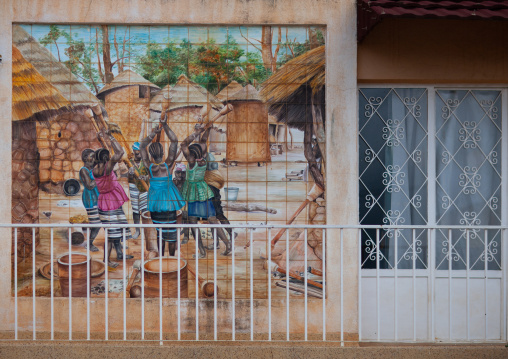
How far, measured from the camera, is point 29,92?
22.4 feet

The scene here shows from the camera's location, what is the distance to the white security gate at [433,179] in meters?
7.00

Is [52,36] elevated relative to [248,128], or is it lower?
elevated

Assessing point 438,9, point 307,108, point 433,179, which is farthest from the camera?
point 433,179

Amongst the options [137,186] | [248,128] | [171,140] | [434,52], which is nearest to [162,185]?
[137,186]

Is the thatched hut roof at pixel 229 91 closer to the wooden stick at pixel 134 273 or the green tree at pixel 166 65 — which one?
the green tree at pixel 166 65

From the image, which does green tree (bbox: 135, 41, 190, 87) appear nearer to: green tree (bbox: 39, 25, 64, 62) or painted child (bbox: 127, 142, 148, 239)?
painted child (bbox: 127, 142, 148, 239)

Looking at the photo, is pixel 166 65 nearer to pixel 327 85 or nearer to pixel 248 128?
pixel 248 128

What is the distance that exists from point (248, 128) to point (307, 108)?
68 centimetres

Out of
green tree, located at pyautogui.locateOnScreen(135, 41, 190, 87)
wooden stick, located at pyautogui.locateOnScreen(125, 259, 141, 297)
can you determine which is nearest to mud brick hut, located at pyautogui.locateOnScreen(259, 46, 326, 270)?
green tree, located at pyautogui.locateOnScreen(135, 41, 190, 87)

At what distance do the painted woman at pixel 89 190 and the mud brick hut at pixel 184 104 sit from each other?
0.83 meters

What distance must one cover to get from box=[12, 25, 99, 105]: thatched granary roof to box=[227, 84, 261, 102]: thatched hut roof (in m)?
1.48

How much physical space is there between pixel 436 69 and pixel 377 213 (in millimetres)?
1700

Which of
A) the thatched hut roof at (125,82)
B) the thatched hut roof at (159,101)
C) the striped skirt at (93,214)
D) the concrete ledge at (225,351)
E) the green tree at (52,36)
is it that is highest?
the green tree at (52,36)

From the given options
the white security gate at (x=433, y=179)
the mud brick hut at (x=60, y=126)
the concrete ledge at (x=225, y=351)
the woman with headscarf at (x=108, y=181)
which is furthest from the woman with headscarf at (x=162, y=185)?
the white security gate at (x=433, y=179)
